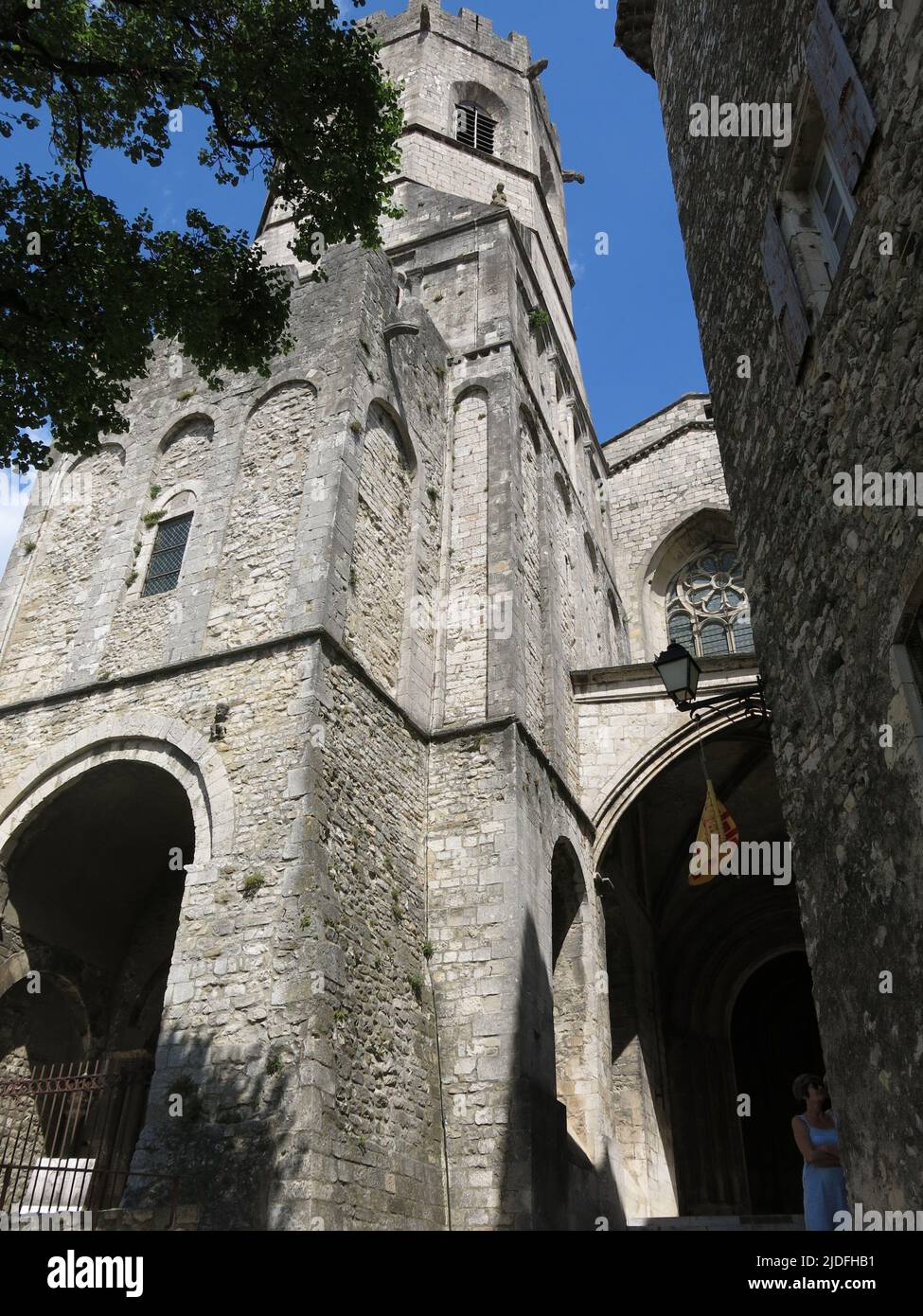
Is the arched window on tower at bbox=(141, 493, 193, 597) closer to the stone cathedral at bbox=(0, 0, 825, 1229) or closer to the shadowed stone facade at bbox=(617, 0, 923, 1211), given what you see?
the stone cathedral at bbox=(0, 0, 825, 1229)

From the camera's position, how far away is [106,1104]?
34.3 feet

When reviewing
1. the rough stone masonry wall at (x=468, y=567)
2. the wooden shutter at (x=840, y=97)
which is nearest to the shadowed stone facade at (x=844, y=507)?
the wooden shutter at (x=840, y=97)

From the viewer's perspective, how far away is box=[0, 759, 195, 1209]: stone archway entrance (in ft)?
33.0

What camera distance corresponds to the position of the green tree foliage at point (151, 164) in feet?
24.8

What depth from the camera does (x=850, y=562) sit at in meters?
4.93

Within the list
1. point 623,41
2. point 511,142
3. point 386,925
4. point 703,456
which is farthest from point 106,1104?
point 511,142

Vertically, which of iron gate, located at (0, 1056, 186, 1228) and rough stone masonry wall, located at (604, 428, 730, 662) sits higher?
rough stone masonry wall, located at (604, 428, 730, 662)

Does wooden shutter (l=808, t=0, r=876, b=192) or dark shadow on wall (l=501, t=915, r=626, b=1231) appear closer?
wooden shutter (l=808, t=0, r=876, b=192)

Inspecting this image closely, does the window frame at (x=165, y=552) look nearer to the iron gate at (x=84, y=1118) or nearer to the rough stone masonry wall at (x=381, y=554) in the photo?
the rough stone masonry wall at (x=381, y=554)

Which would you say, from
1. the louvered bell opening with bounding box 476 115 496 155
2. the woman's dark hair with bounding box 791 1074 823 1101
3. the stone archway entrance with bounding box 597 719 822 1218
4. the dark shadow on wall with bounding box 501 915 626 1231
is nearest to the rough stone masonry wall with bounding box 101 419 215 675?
the dark shadow on wall with bounding box 501 915 626 1231

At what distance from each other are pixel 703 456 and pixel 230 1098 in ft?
57.2

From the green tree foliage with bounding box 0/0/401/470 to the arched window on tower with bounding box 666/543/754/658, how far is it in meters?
12.3

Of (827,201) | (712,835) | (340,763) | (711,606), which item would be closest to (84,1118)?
(340,763)
